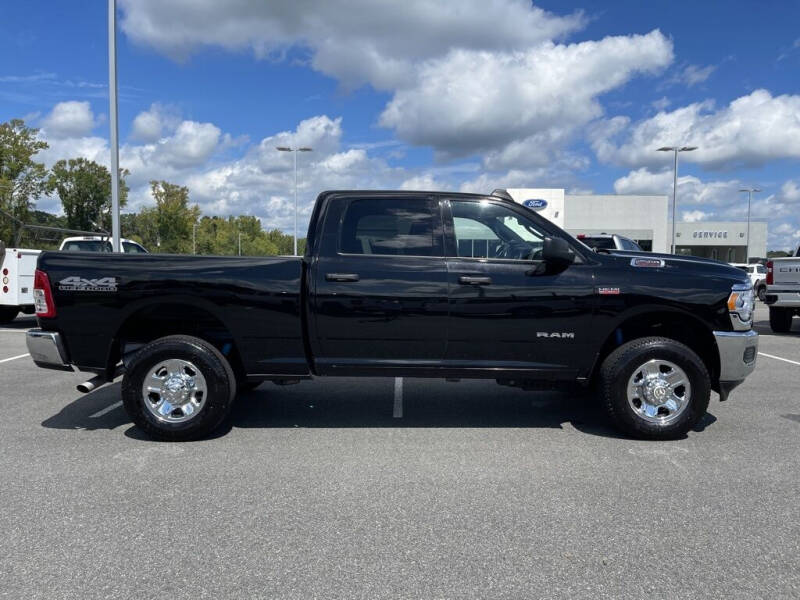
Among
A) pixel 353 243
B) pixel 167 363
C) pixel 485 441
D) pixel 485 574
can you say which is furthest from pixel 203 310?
pixel 485 574

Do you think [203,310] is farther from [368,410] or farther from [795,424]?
[795,424]

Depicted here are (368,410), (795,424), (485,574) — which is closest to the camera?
(485,574)

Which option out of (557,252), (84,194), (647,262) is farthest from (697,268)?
(84,194)

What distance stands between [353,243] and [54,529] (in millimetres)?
2801

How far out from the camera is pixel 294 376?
195 inches

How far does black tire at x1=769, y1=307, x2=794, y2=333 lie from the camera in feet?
41.0

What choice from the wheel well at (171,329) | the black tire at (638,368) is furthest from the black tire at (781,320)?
the wheel well at (171,329)

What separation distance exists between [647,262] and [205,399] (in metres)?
3.65

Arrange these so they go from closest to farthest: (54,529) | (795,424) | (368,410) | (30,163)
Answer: (54,529) < (795,424) < (368,410) < (30,163)

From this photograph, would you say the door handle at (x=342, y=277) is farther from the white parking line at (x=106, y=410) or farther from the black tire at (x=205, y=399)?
the white parking line at (x=106, y=410)

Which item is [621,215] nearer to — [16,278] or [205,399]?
[16,278]

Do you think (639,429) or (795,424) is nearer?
(639,429)

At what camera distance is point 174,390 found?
15.9 feet

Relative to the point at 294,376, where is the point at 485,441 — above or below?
below
